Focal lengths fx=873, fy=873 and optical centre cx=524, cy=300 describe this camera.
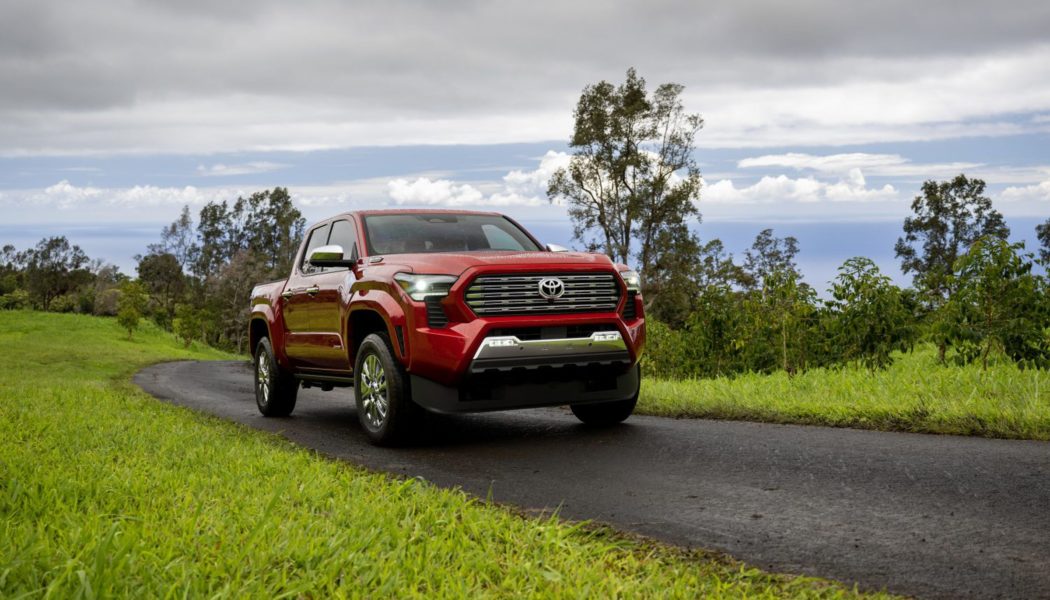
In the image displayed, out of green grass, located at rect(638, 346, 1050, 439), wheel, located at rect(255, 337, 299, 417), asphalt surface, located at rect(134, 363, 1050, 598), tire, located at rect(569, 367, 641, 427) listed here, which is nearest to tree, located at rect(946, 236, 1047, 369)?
green grass, located at rect(638, 346, 1050, 439)

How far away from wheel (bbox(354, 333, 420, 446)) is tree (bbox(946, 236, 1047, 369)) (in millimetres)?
5890

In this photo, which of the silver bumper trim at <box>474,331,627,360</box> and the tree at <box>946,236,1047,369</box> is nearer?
the silver bumper trim at <box>474,331,627,360</box>

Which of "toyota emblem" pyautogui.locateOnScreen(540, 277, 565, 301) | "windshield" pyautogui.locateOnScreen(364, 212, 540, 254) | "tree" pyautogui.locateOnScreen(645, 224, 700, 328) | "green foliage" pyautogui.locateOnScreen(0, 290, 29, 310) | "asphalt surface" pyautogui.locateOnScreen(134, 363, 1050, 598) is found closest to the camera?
"asphalt surface" pyautogui.locateOnScreen(134, 363, 1050, 598)

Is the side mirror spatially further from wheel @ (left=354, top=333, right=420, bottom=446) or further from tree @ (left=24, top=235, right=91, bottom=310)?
tree @ (left=24, top=235, right=91, bottom=310)

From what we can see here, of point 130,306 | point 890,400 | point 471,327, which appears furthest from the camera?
point 130,306

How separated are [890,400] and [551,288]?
3265 millimetres

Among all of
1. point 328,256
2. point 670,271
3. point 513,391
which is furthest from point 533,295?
point 670,271

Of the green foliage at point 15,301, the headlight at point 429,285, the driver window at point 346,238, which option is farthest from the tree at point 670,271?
the green foliage at point 15,301

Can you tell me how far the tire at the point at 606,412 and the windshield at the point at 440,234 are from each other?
5.52 ft

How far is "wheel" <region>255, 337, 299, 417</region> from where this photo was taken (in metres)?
10.3

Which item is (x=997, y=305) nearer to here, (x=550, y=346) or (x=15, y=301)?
(x=550, y=346)

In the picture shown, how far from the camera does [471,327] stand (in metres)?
6.65

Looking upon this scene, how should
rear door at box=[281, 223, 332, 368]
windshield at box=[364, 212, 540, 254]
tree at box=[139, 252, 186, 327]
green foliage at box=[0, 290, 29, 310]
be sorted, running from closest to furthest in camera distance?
windshield at box=[364, 212, 540, 254] → rear door at box=[281, 223, 332, 368] → green foliage at box=[0, 290, 29, 310] → tree at box=[139, 252, 186, 327]

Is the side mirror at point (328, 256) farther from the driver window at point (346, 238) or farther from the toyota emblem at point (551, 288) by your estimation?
the toyota emblem at point (551, 288)
